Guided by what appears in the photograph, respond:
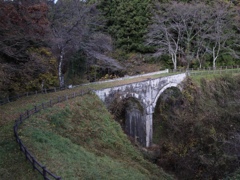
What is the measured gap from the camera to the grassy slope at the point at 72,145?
9.57 meters

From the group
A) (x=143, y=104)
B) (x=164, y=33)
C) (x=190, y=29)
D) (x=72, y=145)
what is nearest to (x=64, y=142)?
(x=72, y=145)

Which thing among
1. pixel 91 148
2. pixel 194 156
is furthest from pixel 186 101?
pixel 91 148

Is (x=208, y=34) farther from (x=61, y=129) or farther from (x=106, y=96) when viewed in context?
(x=61, y=129)

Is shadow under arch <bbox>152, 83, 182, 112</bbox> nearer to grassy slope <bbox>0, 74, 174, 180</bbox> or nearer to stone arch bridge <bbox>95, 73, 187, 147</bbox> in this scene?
stone arch bridge <bbox>95, 73, 187, 147</bbox>

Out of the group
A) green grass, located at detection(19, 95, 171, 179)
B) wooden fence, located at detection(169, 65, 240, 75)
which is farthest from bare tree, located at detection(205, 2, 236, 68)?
green grass, located at detection(19, 95, 171, 179)

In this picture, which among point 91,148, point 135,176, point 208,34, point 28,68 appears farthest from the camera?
point 208,34

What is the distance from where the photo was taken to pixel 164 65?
3519 cm

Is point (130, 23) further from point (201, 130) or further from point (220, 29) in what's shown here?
point (201, 130)

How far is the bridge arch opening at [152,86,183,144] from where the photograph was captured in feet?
85.6

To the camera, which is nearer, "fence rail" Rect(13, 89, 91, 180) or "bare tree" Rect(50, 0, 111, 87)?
"fence rail" Rect(13, 89, 91, 180)

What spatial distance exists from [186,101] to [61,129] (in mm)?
15739

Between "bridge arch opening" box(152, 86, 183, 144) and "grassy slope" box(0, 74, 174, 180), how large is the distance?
939 centimetres

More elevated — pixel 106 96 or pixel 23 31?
pixel 23 31

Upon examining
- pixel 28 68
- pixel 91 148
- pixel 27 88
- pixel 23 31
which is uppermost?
pixel 23 31
